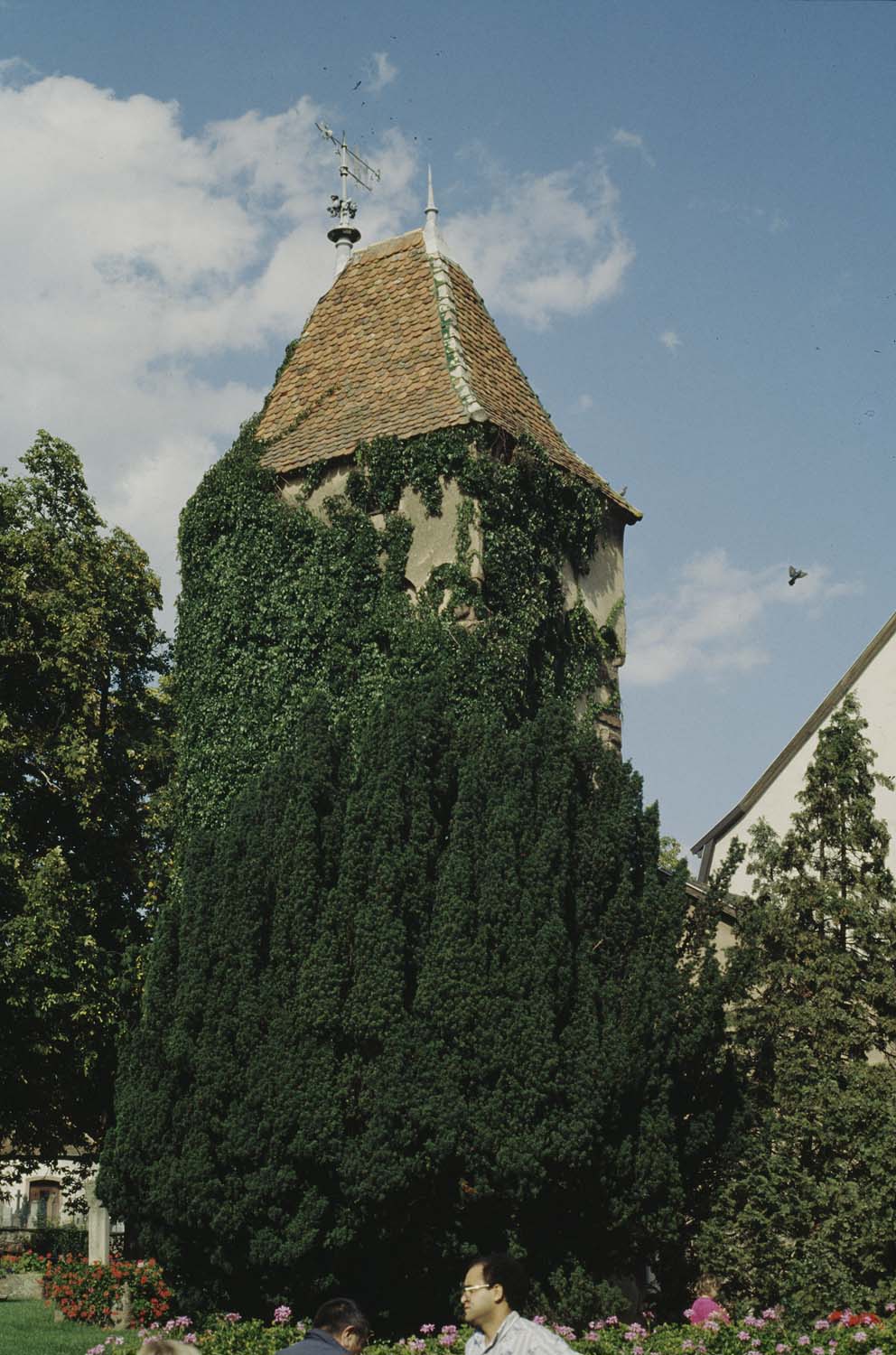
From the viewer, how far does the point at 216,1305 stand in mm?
12633

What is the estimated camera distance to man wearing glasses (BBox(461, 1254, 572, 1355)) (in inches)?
209

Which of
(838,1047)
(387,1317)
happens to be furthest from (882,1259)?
(387,1317)

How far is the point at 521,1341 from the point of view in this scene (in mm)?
5305

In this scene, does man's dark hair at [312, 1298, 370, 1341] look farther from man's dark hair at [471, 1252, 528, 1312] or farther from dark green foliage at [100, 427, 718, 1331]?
dark green foliage at [100, 427, 718, 1331]

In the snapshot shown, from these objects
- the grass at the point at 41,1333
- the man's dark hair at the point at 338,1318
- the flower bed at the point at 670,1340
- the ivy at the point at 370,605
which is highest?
the ivy at the point at 370,605

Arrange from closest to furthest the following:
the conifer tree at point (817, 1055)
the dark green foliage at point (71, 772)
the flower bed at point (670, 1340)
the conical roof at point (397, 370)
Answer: the flower bed at point (670, 1340), the conifer tree at point (817, 1055), the conical roof at point (397, 370), the dark green foliage at point (71, 772)

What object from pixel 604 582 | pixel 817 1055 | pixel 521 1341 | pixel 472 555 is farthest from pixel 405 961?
pixel 521 1341

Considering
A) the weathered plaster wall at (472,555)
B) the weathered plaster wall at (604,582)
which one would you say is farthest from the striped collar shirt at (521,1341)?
the weathered plaster wall at (604,582)

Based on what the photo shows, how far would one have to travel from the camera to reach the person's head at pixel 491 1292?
5.43 m

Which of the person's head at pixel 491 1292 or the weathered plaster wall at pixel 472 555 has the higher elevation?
the weathered plaster wall at pixel 472 555

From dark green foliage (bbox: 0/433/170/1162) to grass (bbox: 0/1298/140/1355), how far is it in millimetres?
2080

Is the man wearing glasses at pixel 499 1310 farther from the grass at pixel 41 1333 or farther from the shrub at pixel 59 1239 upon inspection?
the shrub at pixel 59 1239

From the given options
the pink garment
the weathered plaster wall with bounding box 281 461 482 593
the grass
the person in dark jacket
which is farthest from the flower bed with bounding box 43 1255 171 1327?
the person in dark jacket

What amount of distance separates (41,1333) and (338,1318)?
1324 cm
